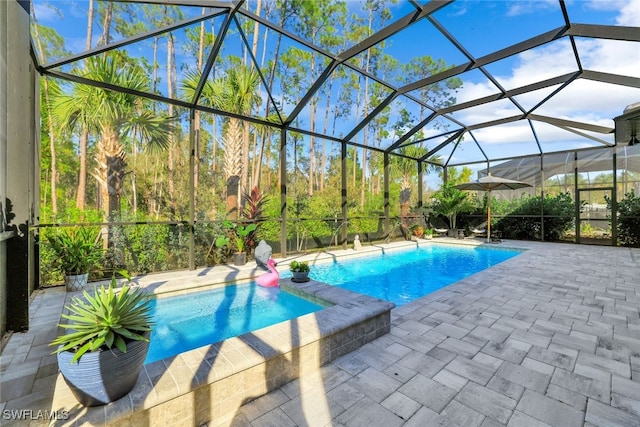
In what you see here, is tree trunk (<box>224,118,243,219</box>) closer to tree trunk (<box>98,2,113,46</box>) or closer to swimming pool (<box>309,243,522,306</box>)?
swimming pool (<box>309,243,522,306</box>)

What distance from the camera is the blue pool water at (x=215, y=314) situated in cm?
351

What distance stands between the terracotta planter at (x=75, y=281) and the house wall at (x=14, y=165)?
1.46 meters

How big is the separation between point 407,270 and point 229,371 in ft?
20.6

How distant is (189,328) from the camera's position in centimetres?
379

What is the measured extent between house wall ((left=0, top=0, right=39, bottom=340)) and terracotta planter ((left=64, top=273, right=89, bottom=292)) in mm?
1460

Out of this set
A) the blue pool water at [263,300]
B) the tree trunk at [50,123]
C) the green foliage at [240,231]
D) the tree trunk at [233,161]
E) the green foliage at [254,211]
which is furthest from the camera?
the tree trunk at [233,161]

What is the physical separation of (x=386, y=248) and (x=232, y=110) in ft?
20.6

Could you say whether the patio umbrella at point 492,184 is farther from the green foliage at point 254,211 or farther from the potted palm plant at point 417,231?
the green foliage at point 254,211

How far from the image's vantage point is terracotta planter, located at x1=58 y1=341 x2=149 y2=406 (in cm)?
163

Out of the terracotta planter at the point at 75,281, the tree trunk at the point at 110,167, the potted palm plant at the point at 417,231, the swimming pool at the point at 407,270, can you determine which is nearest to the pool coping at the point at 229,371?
the swimming pool at the point at 407,270

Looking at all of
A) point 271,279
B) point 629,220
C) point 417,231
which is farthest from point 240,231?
point 629,220

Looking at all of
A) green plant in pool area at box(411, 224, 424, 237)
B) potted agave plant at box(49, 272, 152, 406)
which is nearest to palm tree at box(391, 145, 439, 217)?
green plant in pool area at box(411, 224, 424, 237)

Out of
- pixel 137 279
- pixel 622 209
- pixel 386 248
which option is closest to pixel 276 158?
pixel 386 248

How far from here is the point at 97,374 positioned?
1631 millimetres
